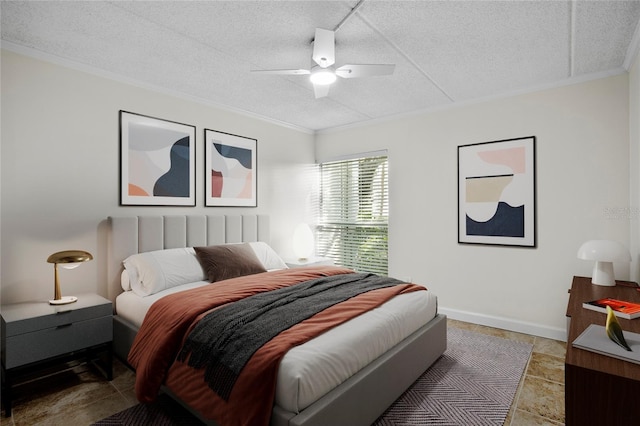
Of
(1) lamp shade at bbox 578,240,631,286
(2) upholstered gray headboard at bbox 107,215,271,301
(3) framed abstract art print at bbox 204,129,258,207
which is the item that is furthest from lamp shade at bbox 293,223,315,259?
(1) lamp shade at bbox 578,240,631,286

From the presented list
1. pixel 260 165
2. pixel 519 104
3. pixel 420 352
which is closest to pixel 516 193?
pixel 519 104

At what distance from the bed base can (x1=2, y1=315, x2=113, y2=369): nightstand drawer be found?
19 cm

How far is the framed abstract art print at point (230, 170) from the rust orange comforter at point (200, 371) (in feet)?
4.70

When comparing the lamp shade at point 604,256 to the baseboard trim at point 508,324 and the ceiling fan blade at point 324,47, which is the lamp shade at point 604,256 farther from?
the ceiling fan blade at point 324,47

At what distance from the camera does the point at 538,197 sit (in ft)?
11.0

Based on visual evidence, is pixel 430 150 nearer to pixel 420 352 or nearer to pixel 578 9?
pixel 578 9

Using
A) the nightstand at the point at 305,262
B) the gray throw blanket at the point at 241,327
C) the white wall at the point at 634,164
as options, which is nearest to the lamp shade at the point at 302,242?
the nightstand at the point at 305,262

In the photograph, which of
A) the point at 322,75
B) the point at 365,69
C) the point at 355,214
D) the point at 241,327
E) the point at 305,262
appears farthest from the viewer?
the point at 355,214

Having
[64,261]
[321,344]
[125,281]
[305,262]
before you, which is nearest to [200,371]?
[321,344]

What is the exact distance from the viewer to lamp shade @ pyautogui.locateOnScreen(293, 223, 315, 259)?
4.58 m

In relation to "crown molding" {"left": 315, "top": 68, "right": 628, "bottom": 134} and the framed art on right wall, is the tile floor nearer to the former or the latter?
the framed art on right wall

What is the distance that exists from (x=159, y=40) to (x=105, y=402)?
2572 mm

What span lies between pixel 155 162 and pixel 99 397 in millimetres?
2061

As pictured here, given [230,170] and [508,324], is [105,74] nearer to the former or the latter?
[230,170]
